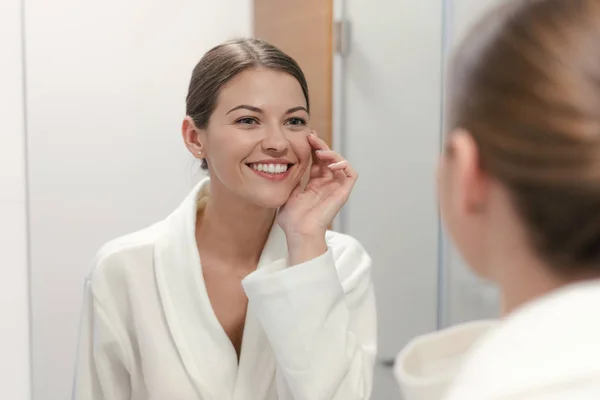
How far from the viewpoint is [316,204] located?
3.34 ft

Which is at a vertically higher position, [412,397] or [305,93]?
[305,93]

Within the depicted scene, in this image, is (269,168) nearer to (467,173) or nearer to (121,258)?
(121,258)

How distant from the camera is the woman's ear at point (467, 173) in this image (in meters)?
0.41

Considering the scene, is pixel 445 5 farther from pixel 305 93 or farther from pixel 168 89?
pixel 168 89

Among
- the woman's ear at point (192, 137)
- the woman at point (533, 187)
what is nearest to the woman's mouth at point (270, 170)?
the woman's ear at point (192, 137)

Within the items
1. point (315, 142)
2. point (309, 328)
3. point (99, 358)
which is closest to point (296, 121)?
point (315, 142)

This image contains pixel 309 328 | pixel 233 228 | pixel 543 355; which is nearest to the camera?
pixel 543 355

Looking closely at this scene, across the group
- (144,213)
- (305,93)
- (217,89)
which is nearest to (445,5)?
(305,93)

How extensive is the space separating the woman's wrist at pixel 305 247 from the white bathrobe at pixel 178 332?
18 millimetres

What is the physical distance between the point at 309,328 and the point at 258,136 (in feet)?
0.96

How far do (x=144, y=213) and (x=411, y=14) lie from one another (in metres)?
0.70

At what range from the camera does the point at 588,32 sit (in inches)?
14.5

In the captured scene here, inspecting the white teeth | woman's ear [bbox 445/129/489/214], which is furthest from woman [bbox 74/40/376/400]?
woman's ear [bbox 445/129/489/214]

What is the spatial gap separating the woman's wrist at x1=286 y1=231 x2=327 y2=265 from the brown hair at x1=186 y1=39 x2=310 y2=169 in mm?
236
